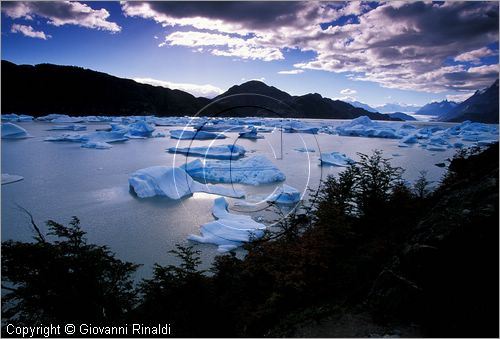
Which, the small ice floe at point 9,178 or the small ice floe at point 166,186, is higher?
the small ice floe at point 166,186

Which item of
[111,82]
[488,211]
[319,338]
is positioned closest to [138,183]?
[319,338]

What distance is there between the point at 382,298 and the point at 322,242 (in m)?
1.88

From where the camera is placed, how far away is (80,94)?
9044 centimetres

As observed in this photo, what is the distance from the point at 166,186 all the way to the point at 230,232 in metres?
5.71

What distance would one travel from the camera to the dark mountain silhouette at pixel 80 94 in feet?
267

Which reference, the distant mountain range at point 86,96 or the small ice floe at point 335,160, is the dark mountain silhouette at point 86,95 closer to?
the distant mountain range at point 86,96

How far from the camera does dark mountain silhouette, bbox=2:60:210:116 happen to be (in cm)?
8144

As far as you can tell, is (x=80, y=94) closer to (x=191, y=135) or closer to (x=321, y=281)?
(x=191, y=135)

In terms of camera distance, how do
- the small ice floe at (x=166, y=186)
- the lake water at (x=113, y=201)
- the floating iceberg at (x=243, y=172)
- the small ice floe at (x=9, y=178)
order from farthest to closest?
the floating iceberg at (x=243, y=172) → the small ice floe at (x=9, y=178) → the small ice floe at (x=166, y=186) → the lake water at (x=113, y=201)

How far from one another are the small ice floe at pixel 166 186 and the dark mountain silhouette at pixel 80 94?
83.0 meters

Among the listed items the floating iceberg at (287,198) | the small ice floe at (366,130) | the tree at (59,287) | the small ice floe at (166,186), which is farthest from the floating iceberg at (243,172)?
the small ice floe at (366,130)

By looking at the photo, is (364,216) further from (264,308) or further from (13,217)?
(13,217)

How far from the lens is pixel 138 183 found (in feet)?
44.1

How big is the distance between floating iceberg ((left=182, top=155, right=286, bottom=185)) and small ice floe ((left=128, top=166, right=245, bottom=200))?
979mm
